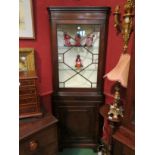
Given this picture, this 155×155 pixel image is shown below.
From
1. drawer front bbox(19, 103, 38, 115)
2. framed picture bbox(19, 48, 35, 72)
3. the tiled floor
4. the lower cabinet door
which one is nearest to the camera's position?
drawer front bbox(19, 103, 38, 115)

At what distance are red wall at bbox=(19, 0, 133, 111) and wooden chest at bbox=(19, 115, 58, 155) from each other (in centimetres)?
54

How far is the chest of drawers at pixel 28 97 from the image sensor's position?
53.0 inches

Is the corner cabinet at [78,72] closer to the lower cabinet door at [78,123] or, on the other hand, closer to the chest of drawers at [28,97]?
the lower cabinet door at [78,123]

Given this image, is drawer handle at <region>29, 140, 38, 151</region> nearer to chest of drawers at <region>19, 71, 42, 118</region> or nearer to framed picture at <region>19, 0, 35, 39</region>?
chest of drawers at <region>19, 71, 42, 118</region>

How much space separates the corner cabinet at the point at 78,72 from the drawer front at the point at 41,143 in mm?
432

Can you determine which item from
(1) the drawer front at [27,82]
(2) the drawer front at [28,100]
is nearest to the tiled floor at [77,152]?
(2) the drawer front at [28,100]

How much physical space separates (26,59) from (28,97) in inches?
19.3

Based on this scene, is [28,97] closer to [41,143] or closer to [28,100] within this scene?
[28,100]

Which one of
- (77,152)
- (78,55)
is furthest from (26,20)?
(77,152)

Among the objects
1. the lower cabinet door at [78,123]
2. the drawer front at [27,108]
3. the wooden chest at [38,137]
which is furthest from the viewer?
the lower cabinet door at [78,123]

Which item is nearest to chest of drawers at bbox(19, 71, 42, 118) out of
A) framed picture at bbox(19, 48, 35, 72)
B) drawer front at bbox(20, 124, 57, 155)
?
drawer front at bbox(20, 124, 57, 155)

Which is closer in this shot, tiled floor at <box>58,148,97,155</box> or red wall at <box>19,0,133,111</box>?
red wall at <box>19,0,133,111</box>

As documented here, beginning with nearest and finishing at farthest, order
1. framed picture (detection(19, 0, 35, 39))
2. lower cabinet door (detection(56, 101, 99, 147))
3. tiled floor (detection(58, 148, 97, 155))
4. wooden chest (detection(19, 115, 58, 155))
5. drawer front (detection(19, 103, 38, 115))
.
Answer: wooden chest (detection(19, 115, 58, 155)) → drawer front (detection(19, 103, 38, 115)) → framed picture (detection(19, 0, 35, 39)) → lower cabinet door (detection(56, 101, 99, 147)) → tiled floor (detection(58, 148, 97, 155))

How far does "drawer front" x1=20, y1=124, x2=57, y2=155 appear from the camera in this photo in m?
1.29
